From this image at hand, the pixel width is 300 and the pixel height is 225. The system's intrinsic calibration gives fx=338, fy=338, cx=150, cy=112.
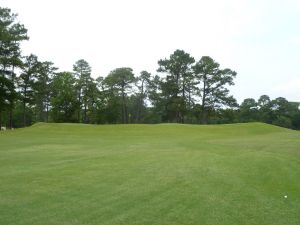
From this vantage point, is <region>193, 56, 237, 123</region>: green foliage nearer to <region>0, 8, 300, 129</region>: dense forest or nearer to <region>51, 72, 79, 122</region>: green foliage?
<region>0, 8, 300, 129</region>: dense forest

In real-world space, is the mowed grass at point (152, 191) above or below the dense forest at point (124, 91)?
below

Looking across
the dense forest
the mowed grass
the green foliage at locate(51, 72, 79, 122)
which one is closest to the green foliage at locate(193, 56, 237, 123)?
the dense forest

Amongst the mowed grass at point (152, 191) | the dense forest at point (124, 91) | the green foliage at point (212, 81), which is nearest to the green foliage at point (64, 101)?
the dense forest at point (124, 91)

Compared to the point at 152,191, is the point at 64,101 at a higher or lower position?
higher

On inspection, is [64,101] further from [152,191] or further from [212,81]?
[152,191]

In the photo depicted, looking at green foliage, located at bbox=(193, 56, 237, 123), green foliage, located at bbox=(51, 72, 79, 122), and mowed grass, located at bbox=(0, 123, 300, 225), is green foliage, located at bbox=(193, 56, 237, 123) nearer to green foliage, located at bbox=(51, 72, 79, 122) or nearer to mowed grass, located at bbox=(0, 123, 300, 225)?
green foliage, located at bbox=(51, 72, 79, 122)

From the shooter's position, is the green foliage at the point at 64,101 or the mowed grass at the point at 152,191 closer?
the mowed grass at the point at 152,191

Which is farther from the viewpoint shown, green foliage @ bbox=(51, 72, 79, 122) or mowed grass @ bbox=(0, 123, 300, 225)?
green foliage @ bbox=(51, 72, 79, 122)

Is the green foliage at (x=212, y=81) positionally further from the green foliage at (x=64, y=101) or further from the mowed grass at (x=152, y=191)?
the mowed grass at (x=152, y=191)

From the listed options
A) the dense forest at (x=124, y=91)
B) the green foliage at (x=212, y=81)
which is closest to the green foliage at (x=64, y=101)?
the dense forest at (x=124, y=91)

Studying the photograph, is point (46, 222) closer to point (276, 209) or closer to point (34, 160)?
point (276, 209)

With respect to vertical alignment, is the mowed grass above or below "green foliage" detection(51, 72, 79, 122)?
below

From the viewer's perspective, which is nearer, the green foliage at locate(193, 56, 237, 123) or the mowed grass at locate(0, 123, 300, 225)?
the mowed grass at locate(0, 123, 300, 225)

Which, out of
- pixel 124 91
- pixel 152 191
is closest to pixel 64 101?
pixel 124 91
